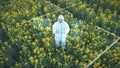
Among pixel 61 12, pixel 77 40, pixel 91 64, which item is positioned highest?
pixel 61 12

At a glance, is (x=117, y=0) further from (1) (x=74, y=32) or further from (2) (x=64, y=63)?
(2) (x=64, y=63)

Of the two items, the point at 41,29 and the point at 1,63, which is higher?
the point at 41,29

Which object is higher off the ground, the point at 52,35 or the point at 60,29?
the point at 60,29

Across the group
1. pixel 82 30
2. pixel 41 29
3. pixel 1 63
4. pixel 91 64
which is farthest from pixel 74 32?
pixel 1 63

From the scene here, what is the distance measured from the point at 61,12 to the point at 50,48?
A: 3098 mm

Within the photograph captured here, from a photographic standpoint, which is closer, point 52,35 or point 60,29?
point 60,29

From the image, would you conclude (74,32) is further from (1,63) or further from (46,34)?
(1,63)

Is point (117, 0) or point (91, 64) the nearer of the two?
point (91, 64)

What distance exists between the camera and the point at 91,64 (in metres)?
7.22

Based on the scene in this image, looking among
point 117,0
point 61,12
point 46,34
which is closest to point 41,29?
point 46,34

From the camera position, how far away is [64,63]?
7.22 meters

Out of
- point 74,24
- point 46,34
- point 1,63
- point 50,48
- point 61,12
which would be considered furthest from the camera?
point 61,12

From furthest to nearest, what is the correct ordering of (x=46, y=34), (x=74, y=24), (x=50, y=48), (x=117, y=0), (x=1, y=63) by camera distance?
(x=117, y=0), (x=74, y=24), (x=46, y=34), (x=50, y=48), (x=1, y=63)

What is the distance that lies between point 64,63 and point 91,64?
84 centimetres
